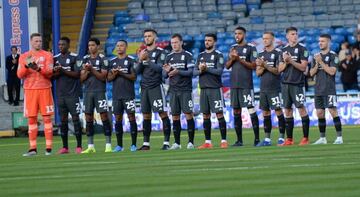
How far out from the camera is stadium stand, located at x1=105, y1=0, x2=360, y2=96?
40.9 metres

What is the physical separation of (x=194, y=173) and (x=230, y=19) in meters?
27.9

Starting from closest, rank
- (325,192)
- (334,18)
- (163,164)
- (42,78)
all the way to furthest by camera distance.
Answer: (325,192) → (163,164) → (42,78) → (334,18)

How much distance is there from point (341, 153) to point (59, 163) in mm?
4505

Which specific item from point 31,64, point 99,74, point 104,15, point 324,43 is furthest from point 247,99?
point 104,15

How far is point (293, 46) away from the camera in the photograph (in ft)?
74.7

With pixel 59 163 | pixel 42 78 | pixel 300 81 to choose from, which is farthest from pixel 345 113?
pixel 59 163

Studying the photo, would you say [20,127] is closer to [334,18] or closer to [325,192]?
[334,18]

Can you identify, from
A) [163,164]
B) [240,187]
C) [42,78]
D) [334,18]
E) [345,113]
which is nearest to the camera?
[240,187]

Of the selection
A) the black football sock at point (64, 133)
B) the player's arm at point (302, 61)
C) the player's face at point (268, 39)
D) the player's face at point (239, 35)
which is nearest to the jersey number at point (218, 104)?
the player's face at point (239, 35)

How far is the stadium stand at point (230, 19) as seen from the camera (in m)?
40.9

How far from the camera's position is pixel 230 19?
43031 millimetres

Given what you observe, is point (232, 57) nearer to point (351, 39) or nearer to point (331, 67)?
point (331, 67)

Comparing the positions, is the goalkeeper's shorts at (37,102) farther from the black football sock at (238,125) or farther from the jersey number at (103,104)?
the black football sock at (238,125)

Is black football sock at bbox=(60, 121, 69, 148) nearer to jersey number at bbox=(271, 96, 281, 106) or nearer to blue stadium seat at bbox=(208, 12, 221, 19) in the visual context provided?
jersey number at bbox=(271, 96, 281, 106)
